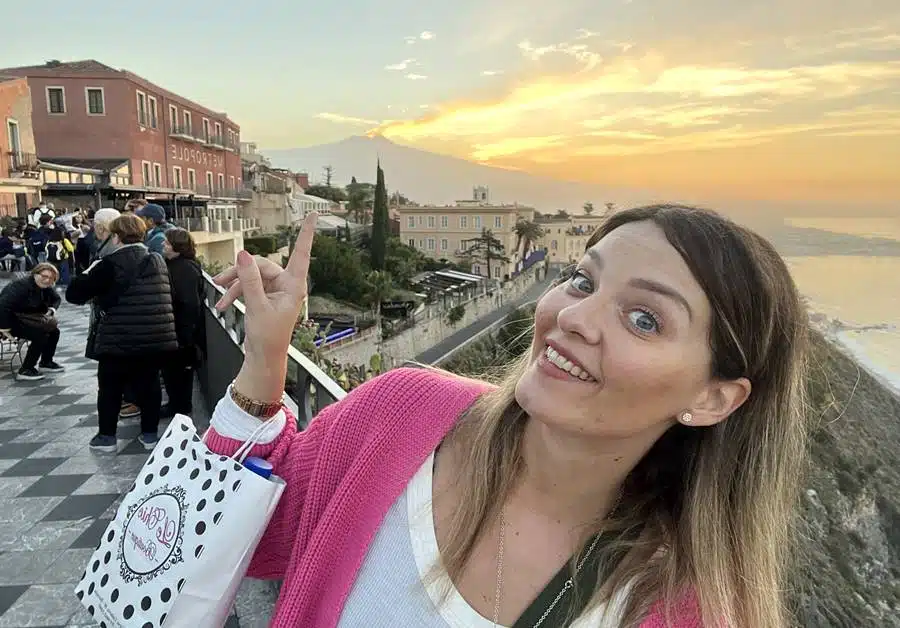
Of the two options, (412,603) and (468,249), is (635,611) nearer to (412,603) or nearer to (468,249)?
(412,603)

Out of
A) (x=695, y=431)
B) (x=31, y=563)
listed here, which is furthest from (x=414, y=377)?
(x=31, y=563)

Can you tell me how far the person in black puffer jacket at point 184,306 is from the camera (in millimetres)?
3916

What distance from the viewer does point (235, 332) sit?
122 inches

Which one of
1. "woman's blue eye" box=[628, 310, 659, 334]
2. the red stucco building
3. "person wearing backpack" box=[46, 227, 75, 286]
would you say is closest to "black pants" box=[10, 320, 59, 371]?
"person wearing backpack" box=[46, 227, 75, 286]

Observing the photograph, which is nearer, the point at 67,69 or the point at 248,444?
the point at 248,444

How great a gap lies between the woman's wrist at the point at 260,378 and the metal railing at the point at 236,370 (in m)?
0.21

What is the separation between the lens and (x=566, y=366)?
2.90ft

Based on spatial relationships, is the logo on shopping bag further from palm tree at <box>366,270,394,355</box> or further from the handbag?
palm tree at <box>366,270,394,355</box>

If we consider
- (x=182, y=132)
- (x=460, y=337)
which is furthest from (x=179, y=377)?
(x=460, y=337)

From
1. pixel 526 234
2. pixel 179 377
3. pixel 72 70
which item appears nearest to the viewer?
pixel 179 377

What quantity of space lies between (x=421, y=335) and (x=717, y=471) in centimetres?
3215

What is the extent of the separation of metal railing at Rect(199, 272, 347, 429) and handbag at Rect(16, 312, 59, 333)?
197cm

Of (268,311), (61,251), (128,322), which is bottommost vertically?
(128,322)

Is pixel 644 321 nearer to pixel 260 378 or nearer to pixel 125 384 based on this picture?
pixel 260 378
